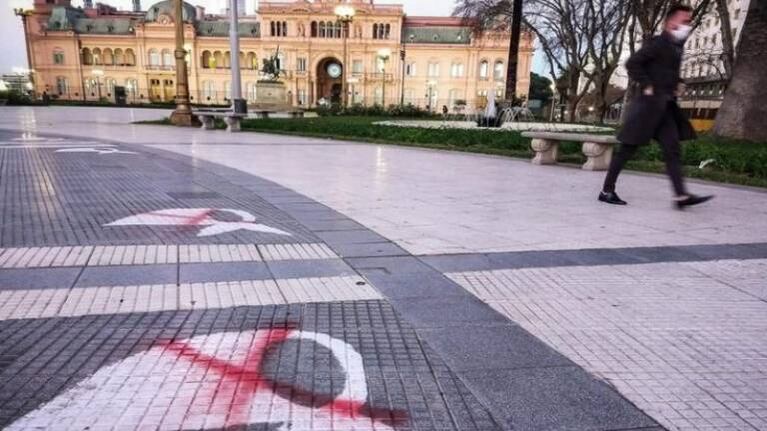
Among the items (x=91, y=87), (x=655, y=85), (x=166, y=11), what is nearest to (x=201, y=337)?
(x=655, y=85)

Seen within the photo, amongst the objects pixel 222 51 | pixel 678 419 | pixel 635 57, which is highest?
pixel 222 51

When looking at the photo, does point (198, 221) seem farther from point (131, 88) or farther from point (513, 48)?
point (131, 88)

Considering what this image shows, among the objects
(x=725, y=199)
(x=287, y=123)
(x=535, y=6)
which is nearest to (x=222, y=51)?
(x=535, y=6)

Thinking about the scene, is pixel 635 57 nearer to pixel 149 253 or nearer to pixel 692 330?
pixel 692 330

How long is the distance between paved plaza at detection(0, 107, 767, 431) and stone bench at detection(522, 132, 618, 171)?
3.25 meters

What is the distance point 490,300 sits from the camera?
10.6ft

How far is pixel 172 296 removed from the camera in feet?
10.4

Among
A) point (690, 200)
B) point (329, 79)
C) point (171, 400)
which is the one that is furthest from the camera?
point (329, 79)

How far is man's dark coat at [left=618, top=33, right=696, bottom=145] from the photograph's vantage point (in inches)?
218

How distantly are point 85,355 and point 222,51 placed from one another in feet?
261

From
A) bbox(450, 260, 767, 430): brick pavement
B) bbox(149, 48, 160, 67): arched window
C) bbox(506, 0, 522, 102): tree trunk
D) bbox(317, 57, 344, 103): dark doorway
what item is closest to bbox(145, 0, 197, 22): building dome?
bbox(149, 48, 160, 67): arched window

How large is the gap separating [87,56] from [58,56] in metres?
3.58

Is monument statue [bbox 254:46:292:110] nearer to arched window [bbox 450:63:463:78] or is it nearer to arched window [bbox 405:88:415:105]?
arched window [bbox 405:88:415:105]

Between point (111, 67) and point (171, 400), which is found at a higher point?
point (111, 67)
